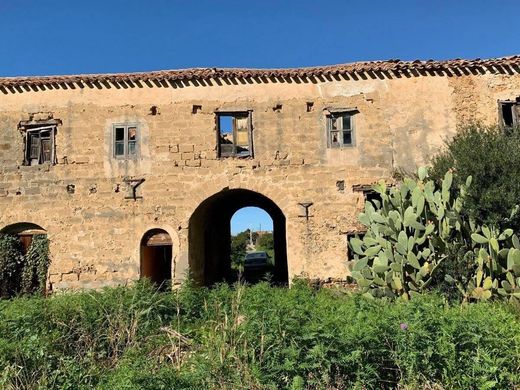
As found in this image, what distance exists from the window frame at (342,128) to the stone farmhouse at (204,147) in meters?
0.03

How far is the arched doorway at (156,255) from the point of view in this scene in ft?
42.8

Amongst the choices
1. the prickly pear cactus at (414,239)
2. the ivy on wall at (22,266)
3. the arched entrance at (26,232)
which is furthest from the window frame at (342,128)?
the arched entrance at (26,232)

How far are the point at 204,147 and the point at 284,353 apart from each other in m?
8.88

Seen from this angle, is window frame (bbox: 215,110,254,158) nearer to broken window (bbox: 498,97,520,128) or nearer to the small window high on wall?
the small window high on wall

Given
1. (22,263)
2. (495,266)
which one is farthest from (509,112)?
(22,263)

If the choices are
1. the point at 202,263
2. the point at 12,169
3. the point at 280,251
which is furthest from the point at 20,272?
the point at 280,251

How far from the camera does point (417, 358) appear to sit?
5.11 m

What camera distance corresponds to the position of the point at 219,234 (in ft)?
58.4

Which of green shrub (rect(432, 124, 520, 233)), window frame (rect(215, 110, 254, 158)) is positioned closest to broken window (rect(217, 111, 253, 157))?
window frame (rect(215, 110, 254, 158))

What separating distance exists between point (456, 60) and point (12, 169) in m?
12.7

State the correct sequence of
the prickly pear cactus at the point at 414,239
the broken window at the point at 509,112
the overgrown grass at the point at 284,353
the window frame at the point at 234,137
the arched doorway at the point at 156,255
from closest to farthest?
the overgrown grass at the point at 284,353 < the prickly pear cactus at the point at 414,239 < the broken window at the point at 509,112 < the arched doorway at the point at 156,255 < the window frame at the point at 234,137

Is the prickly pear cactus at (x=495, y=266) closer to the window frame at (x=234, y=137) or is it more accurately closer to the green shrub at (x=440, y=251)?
the green shrub at (x=440, y=251)

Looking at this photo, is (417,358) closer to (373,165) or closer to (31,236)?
(373,165)

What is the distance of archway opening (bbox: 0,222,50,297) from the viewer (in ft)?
42.9
